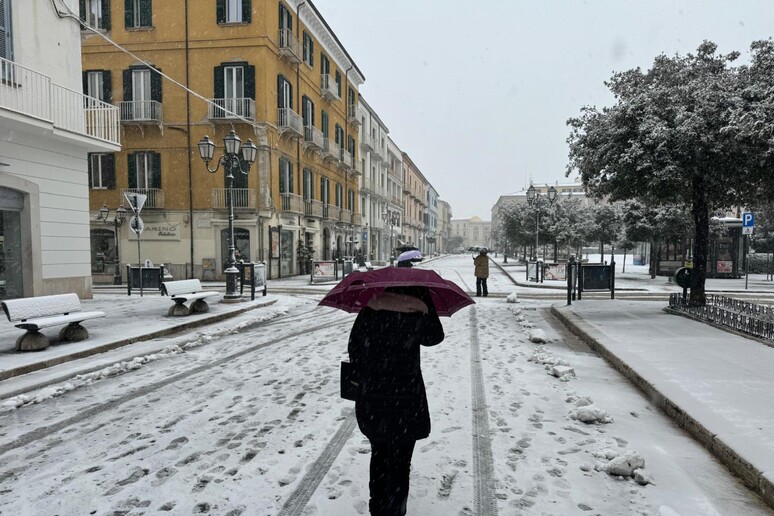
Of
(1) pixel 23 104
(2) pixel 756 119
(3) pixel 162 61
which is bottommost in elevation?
(2) pixel 756 119

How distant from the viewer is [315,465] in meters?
3.48

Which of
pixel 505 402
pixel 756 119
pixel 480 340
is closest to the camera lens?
pixel 505 402

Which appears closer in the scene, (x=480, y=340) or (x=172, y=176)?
(x=480, y=340)

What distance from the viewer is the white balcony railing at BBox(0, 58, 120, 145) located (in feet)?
33.2

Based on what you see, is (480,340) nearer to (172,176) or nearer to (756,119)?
(756,119)

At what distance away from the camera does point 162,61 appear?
2295cm

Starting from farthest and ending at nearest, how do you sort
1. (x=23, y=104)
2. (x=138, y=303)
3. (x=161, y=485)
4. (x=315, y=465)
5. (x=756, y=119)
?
(x=138, y=303) → (x=23, y=104) → (x=756, y=119) → (x=315, y=465) → (x=161, y=485)

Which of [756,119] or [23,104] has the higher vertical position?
[23,104]

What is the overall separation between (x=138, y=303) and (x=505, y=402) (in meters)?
11.8

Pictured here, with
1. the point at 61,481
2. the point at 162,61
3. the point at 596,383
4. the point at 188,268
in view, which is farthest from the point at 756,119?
the point at 162,61

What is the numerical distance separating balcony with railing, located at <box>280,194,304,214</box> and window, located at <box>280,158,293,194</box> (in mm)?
332

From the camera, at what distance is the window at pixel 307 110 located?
27.1 metres

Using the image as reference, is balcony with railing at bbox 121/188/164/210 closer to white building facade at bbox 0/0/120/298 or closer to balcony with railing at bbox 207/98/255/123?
balcony with railing at bbox 207/98/255/123

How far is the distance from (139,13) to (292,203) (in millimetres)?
11743
